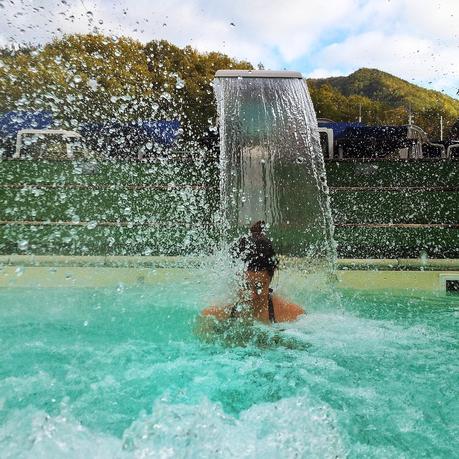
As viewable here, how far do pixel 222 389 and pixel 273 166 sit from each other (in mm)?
2282

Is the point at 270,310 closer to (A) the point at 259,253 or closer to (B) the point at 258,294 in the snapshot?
(B) the point at 258,294

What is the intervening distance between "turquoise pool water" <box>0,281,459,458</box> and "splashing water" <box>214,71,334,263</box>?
2.36 feet

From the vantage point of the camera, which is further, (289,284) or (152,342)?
(289,284)

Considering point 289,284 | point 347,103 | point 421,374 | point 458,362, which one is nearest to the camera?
point 421,374

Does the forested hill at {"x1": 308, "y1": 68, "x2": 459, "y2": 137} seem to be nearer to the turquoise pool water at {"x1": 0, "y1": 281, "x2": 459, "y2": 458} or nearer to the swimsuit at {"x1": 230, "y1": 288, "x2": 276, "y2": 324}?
the turquoise pool water at {"x1": 0, "y1": 281, "x2": 459, "y2": 458}

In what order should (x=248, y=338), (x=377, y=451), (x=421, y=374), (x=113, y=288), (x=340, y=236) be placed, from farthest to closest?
(x=340, y=236) < (x=113, y=288) < (x=248, y=338) < (x=421, y=374) < (x=377, y=451)

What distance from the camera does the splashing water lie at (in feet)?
14.5

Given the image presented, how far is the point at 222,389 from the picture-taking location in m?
2.63

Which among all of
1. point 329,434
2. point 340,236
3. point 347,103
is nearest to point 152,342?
point 329,434

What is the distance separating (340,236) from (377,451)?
5.37m

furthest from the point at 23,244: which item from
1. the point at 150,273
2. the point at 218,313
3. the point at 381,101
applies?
the point at 381,101

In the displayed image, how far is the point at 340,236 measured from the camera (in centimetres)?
722

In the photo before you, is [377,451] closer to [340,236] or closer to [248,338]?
[248,338]

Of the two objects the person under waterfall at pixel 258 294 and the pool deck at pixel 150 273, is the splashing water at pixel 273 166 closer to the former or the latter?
the person under waterfall at pixel 258 294
